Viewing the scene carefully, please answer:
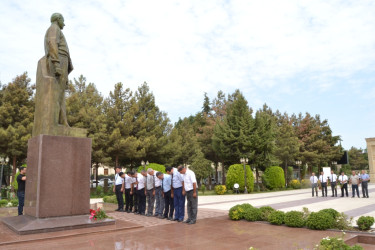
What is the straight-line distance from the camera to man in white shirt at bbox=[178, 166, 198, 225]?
27.9ft

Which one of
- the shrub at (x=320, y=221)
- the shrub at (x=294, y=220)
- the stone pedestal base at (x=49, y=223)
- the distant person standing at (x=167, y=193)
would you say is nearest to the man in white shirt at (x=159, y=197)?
the distant person standing at (x=167, y=193)

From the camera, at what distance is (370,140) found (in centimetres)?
4459

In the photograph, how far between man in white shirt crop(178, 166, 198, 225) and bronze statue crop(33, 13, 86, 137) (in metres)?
3.15

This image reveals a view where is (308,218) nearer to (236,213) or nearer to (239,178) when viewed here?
(236,213)

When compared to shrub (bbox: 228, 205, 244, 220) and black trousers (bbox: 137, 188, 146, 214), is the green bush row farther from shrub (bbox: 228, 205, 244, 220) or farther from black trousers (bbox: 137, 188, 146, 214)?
black trousers (bbox: 137, 188, 146, 214)

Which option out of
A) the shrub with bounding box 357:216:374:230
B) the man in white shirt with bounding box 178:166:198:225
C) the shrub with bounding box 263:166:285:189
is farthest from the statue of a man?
the shrub with bounding box 263:166:285:189

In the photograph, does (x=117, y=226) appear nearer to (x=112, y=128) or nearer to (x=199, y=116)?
(x=112, y=128)

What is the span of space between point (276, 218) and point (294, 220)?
54 centimetres

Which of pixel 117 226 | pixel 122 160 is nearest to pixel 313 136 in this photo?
pixel 122 160

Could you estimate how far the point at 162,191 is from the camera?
988 centimetres

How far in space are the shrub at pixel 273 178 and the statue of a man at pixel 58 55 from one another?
23.6 metres

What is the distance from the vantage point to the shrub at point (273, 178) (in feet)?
91.9

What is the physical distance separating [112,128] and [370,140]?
127ft

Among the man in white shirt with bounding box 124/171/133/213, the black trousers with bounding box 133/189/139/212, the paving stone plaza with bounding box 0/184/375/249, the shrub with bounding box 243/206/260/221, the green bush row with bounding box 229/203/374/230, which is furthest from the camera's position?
the man in white shirt with bounding box 124/171/133/213
